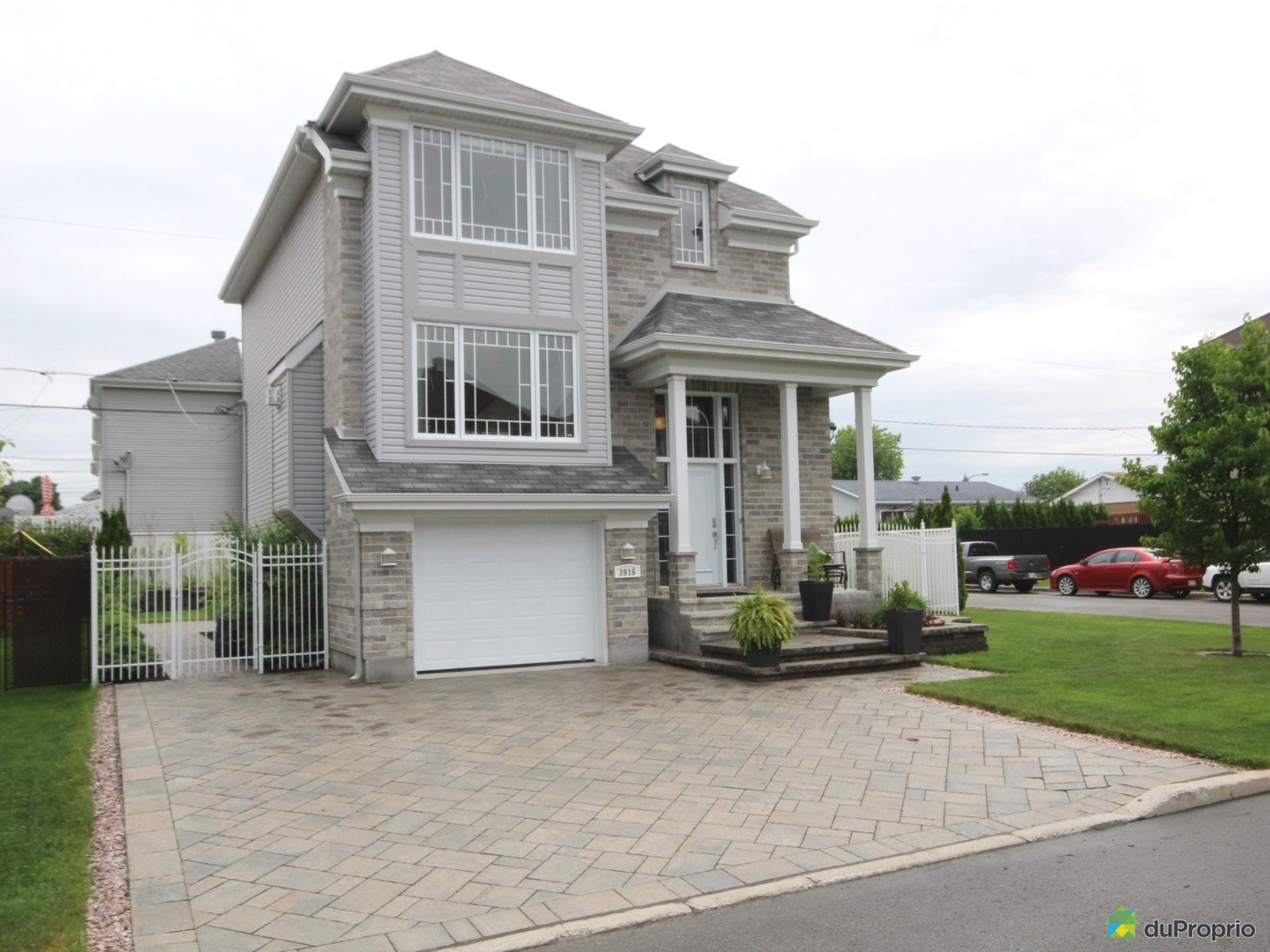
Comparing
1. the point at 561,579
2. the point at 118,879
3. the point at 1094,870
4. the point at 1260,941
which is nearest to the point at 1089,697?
the point at 1094,870

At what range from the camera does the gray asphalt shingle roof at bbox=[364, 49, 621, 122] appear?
13.9 metres

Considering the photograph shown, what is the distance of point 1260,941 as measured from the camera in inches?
169

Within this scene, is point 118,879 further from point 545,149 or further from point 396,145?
point 545,149

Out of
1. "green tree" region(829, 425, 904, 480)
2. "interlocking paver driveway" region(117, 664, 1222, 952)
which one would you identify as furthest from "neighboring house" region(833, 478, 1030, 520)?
"interlocking paver driveway" region(117, 664, 1222, 952)

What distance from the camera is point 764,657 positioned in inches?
469

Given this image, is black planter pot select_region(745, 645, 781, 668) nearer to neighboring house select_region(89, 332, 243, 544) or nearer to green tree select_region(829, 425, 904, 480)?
neighboring house select_region(89, 332, 243, 544)

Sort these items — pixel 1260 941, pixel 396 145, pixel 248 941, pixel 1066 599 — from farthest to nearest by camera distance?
1. pixel 1066 599
2. pixel 396 145
3. pixel 248 941
4. pixel 1260 941

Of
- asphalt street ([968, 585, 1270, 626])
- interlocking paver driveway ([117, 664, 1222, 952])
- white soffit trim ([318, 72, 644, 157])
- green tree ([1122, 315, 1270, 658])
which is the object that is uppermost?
white soffit trim ([318, 72, 644, 157])

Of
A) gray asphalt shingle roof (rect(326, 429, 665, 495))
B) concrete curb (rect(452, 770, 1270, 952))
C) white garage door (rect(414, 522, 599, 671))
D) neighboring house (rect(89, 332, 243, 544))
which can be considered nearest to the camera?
concrete curb (rect(452, 770, 1270, 952))

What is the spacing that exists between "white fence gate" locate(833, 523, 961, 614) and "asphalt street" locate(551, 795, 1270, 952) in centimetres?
1065

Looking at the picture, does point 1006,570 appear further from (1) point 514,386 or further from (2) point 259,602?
(2) point 259,602

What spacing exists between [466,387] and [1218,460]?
10.2m

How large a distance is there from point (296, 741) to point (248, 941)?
14.7 feet

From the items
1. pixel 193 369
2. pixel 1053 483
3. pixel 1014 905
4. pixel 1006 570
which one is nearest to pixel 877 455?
pixel 1053 483
